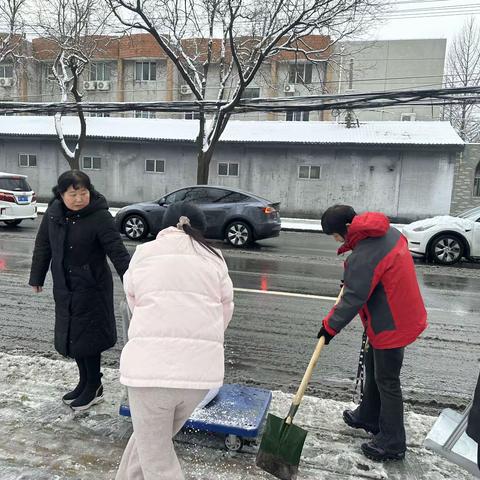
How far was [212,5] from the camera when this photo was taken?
1958 centimetres

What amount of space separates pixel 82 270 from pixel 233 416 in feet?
4.47

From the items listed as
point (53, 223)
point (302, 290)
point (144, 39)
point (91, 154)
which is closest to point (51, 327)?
point (53, 223)

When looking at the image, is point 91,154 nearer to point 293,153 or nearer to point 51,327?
point 293,153

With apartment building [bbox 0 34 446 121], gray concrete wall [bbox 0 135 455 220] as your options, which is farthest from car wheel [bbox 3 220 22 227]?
apartment building [bbox 0 34 446 121]

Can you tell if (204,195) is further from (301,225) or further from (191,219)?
(191,219)

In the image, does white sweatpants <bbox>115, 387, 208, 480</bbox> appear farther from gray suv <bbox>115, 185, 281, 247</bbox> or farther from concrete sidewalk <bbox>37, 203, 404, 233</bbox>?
concrete sidewalk <bbox>37, 203, 404, 233</bbox>

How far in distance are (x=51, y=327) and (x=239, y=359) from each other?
2262mm

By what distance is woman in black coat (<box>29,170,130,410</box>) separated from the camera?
3.14 m

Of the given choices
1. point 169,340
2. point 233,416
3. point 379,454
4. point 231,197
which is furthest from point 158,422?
point 231,197

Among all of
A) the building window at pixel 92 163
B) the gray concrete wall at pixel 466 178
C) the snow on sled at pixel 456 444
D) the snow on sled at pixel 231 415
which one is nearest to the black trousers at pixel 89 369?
the snow on sled at pixel 231 415

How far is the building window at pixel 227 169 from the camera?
22.1 metres

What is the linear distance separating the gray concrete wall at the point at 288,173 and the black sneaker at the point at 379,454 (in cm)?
1869

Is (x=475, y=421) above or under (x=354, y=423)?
above

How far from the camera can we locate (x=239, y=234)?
1202 cm
